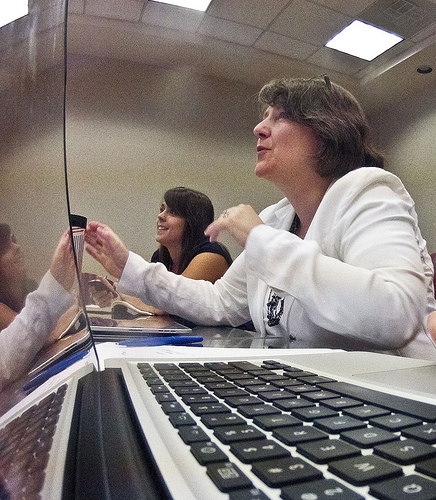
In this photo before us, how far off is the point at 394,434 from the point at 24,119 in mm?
125

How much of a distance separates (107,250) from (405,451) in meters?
0.80

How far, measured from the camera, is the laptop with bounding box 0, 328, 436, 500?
0.08m

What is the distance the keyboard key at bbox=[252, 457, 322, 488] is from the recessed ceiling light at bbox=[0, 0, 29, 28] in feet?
0.35

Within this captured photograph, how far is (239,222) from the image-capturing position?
595 millimetres

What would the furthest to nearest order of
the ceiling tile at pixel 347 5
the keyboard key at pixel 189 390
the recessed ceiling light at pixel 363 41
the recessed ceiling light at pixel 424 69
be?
the recessed ceiling light at pixel 424 69 → the recessed ceiling light at pixel 363 41 → the ceiling tile at pixel 347 5 → the keyboard key at pixel 189 390

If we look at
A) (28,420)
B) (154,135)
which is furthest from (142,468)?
(154,135)

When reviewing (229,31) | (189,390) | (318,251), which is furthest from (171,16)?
(189,390)

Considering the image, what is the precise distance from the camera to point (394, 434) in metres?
0.11

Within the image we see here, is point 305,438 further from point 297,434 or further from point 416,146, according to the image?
point 416,146

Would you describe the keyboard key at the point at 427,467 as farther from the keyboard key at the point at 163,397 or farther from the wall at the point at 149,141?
the wall at the point at 149,141

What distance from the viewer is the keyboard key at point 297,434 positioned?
0.34 ft

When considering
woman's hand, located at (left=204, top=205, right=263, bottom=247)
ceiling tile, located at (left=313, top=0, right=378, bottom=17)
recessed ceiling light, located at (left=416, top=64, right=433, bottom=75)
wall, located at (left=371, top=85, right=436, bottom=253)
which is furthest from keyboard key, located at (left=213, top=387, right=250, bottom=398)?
recessed ceiling light, located at (left=416, top=64, right=433, bottom=75)

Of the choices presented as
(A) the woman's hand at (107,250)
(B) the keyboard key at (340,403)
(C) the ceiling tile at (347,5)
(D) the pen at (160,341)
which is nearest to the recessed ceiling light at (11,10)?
(B) the keyboard key at (340,403)

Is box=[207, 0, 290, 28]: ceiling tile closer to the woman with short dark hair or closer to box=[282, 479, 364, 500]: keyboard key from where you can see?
the woman with short dark hair
